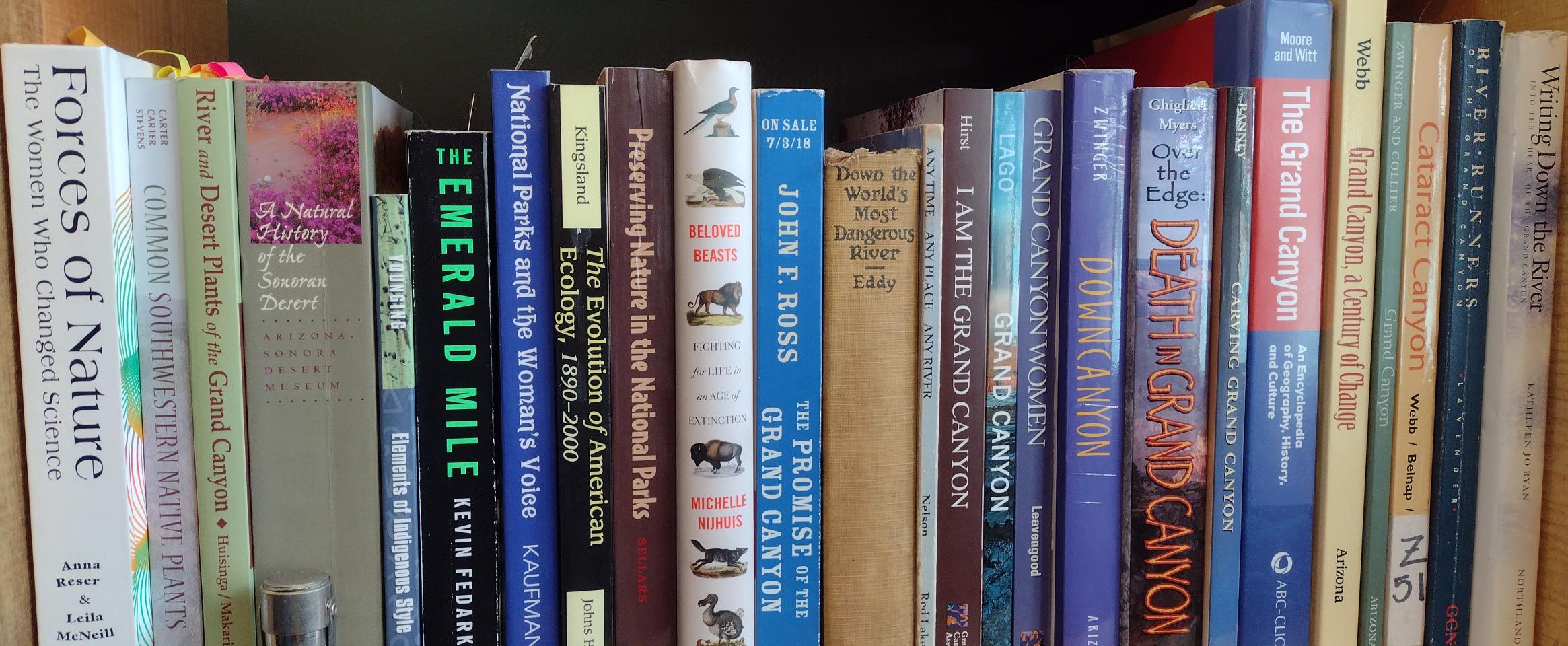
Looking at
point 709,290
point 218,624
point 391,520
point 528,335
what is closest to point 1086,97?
point 709,290

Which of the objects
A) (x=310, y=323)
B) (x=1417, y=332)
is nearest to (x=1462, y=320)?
(x=1417, y=332)

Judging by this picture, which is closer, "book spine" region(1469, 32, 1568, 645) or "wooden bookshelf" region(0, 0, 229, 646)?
"wooden bookshelf" region(0, 0, 229, 646)

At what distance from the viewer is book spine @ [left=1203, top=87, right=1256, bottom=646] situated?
0.58 meters

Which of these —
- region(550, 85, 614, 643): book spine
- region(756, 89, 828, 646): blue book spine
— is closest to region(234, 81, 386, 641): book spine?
region(550, 85, 614, 643): book spine

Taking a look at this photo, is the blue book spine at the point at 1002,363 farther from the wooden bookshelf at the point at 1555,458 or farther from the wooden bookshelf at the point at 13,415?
the wooden bookshelf at the point at 13,415

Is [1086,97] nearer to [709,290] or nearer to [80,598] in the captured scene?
[709,290]

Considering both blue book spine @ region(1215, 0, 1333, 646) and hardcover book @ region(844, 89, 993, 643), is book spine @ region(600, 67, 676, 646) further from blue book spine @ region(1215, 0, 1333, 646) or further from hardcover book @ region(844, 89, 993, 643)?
blue book spine @ region(1215, 0, 1333, 646)

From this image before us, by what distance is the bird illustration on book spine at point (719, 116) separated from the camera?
539 millimetres

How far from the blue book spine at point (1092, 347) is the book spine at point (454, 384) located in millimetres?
349

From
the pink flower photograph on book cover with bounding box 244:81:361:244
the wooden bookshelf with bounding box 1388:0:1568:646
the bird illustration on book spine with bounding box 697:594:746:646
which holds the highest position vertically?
the pink flower photograph on book cover with bounding box 244:81:361:244

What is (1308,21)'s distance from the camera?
0.58 metres

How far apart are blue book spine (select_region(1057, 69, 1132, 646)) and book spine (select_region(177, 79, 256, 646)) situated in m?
0.48

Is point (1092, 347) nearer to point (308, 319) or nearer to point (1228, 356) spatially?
point (1228, 356)

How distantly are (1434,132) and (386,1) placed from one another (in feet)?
2.49
